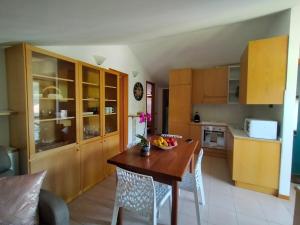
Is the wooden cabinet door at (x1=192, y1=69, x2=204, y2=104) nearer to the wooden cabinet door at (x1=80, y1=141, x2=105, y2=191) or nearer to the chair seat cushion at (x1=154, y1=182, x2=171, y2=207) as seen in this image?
the wooden cabinet door at (x1=80, y1=141, x2=105, y2=191)

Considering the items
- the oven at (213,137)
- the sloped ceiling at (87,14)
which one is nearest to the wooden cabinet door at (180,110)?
the oven at (213,137)

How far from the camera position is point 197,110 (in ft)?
16.3

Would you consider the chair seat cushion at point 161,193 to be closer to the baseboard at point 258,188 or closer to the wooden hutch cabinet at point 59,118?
the wooden hutch cabinet at point 59,118

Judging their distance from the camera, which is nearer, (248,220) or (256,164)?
(248,220)

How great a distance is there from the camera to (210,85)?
4.38 m

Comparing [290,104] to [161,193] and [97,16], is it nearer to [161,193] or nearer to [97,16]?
[161,193]

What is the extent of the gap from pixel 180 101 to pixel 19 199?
3.85 m

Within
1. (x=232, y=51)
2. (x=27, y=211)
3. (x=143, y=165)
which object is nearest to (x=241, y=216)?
(x=143, y=165)

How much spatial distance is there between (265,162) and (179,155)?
1.51 metres

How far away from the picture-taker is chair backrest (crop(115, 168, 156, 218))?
4.68ft

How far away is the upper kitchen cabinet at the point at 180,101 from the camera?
4.41 metres

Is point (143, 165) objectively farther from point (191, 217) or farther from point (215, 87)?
point (215, 87)

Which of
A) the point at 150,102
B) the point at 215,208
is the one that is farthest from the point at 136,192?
the point at 150,102

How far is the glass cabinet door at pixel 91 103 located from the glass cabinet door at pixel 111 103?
22cm
